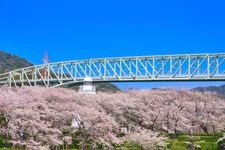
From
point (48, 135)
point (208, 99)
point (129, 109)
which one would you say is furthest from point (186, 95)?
point (48, 135)

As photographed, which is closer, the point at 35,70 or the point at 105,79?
the point at 105,79

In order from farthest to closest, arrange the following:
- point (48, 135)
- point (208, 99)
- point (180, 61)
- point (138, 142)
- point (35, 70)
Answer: point (35, 70) → point (180, 61) → point (208, 99) → point (138, 142) → point (48, 135)

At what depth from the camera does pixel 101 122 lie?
42.8 meters

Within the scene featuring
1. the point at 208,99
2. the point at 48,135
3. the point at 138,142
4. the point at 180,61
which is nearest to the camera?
the point at 48,135

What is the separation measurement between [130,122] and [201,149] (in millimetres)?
11937

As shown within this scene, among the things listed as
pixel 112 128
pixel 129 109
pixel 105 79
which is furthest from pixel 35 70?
pixel 112 128

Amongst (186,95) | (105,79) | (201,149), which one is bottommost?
(201,149)

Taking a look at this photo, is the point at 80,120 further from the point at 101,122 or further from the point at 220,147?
the point at 220,147

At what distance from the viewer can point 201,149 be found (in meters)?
44.3

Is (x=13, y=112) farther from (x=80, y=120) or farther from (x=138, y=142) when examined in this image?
(x=138, y=142)

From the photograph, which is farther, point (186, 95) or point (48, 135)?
point (186, 95)

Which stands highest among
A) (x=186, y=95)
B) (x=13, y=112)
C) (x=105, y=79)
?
(x=105, y=79)

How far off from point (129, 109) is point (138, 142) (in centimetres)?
1279

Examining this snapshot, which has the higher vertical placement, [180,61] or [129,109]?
[180,61]
